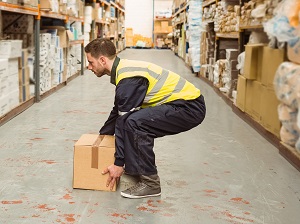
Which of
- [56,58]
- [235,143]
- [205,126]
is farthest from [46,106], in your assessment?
[235,143]

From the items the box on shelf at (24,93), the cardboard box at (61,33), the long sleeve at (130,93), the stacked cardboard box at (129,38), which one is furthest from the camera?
the stacked cardboard box at (129,38)

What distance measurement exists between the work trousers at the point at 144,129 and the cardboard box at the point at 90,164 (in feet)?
0.47

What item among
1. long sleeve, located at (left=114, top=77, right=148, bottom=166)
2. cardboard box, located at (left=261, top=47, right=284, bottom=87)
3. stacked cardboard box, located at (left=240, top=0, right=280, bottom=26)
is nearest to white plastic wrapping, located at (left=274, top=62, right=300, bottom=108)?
cardboard box, located at (left=261, top=47, right=284, bottom=87)

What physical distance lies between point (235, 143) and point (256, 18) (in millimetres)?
1341

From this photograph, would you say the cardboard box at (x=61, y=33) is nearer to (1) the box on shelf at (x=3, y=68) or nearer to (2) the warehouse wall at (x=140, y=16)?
(1) the box on shelf at (x=3, y=68)

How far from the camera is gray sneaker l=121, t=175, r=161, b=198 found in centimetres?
246

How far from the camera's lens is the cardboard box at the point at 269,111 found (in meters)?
3.57

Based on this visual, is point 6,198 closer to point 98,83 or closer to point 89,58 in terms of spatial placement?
point 89,58

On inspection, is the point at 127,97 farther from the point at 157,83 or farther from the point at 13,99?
the point at 13,99

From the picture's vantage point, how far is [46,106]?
5.16 meters

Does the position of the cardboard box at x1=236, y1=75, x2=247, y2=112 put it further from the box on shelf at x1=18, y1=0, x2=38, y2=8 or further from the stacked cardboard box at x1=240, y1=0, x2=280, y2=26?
the box on shelf at x1=18, y1=0, x2=38, y2=8

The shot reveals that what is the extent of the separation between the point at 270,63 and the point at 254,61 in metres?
0.46

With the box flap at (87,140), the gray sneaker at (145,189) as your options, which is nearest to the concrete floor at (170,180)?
the gray sneaker at (145,189)

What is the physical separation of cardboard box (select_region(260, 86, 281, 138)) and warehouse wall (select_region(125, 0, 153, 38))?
61.1 feet
